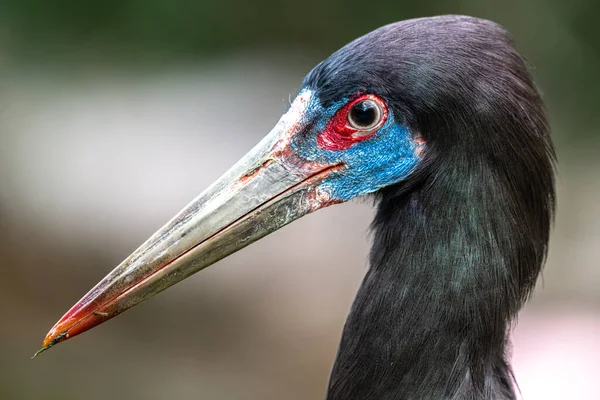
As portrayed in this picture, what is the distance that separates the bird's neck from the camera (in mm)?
1767

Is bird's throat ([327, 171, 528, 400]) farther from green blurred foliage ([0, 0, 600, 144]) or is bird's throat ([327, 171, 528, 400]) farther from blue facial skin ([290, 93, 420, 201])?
green blurred foliage ([0, 0, 600, 144])

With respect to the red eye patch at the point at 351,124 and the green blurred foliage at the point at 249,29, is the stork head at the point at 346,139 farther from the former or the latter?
the green blurred foliage at the point at 249,29

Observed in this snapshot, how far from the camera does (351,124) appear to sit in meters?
1.87

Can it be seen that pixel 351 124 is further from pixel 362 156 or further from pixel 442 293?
pixel 442 293

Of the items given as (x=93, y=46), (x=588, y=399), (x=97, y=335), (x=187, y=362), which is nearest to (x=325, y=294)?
(x=187, y=362)

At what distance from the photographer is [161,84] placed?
25.4 feet

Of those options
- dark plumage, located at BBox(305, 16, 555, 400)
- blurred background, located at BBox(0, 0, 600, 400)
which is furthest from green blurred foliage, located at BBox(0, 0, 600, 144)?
dark plumage, located at BBox(305, 16, 555, 400)

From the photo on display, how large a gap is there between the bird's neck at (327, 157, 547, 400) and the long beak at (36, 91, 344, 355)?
252 millimetres

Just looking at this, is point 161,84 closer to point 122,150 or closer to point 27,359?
point 122,150

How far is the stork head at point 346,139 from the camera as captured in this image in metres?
1.74

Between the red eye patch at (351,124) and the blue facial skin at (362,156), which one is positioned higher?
the red eye patch at (351,124)

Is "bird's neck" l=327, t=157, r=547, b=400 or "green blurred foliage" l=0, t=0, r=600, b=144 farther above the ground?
"green blurred foliage" l=0, t=0, r=600, b=144

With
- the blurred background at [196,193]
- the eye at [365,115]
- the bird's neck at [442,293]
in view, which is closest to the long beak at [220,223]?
the eye at [365,115]

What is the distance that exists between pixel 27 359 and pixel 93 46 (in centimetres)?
432
